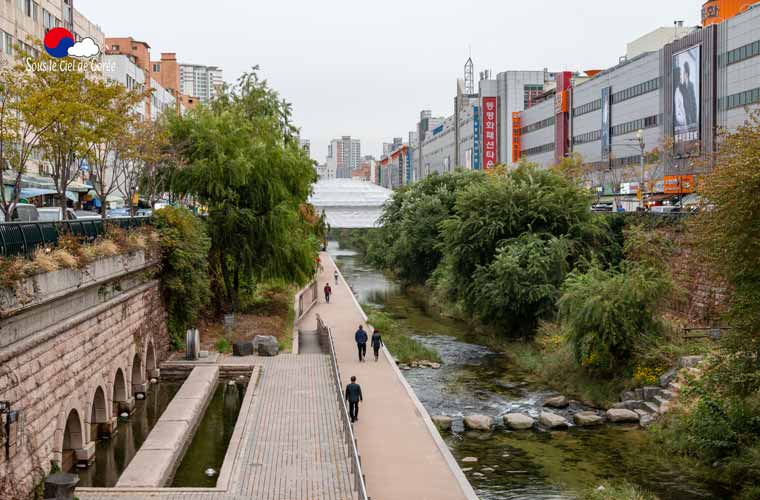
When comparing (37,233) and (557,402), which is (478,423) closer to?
(557,402)

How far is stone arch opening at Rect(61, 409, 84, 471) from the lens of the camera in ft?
63.1

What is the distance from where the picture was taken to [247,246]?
130 feet

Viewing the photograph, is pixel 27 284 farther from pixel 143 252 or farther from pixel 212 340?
pixel 212 340

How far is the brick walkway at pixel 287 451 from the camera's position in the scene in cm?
1634

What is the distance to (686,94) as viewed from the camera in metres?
62.6

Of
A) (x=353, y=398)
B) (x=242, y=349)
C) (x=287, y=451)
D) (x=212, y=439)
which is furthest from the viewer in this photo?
(x=242, y=349)

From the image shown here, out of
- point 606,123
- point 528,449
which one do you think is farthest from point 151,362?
point 606,123

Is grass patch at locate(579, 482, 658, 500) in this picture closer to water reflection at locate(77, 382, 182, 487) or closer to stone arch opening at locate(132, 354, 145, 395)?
water reflection at locate(77, 382, 182, 487)

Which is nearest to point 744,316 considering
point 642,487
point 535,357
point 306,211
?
point 642,487

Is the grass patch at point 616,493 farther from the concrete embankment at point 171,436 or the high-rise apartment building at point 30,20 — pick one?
the high-rise apartment building at point 30,20

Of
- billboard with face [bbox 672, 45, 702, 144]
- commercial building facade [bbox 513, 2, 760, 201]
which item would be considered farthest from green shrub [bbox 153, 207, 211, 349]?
billboard with face [bbox 672, 45, 702, 144]

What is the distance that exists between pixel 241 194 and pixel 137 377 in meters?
14.5

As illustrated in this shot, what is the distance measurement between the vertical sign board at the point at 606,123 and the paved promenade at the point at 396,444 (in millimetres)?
54244

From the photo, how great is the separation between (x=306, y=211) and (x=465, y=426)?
3270 cm
